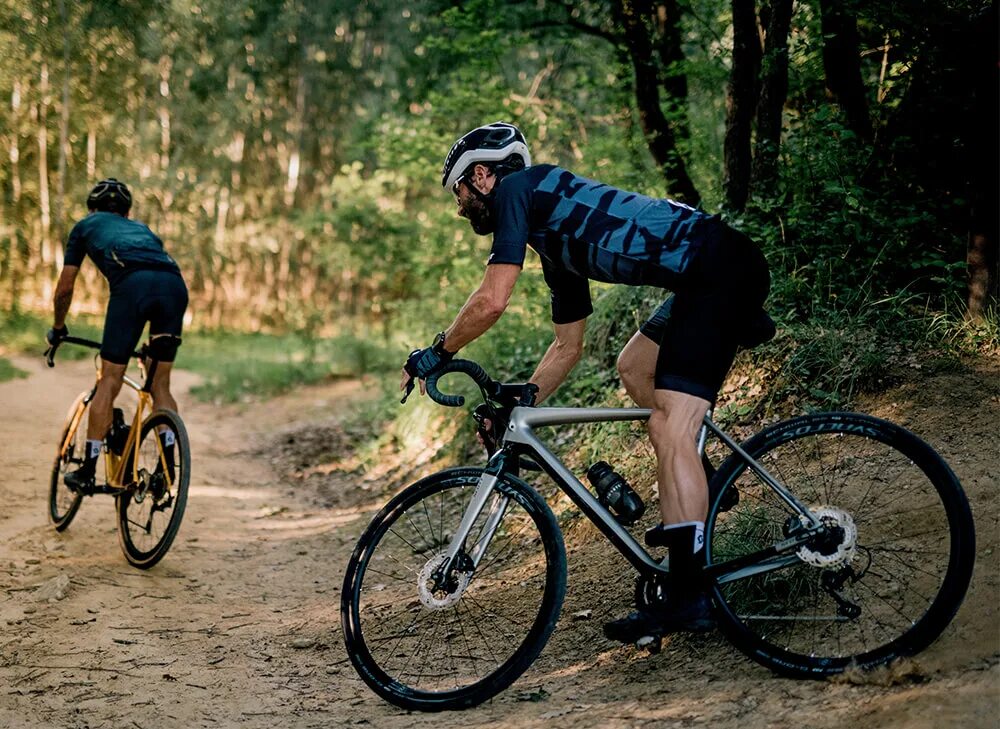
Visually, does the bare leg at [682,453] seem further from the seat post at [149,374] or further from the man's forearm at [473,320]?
the seat post at [149,374]

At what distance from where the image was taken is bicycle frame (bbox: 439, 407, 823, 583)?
3.23 meters

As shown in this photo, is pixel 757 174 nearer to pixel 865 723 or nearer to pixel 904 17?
pixel 904 17

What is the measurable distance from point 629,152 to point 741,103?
227cm

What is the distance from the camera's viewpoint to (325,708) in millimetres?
3484

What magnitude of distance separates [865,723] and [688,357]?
1.31m

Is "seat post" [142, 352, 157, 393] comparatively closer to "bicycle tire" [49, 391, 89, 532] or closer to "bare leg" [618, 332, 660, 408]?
"bicycle tire" [49, 391, 89, 532]

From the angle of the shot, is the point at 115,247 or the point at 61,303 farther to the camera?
the point at 61,303

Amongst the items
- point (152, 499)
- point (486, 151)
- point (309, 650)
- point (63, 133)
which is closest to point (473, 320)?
point (486, 151)

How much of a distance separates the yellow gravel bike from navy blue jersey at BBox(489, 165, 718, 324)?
2905mm

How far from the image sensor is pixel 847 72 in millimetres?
6039

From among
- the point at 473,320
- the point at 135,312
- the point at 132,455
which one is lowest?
the point at 132,455

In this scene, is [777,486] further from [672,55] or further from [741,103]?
[672,55]

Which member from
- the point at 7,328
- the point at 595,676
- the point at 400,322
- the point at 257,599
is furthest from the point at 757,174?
the point at 7,328

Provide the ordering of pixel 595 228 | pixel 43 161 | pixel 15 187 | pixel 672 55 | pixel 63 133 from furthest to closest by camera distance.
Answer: pixel 15 187
pixel 43 161
pixel 63 133
pixel 672 55
pixel 595 228
